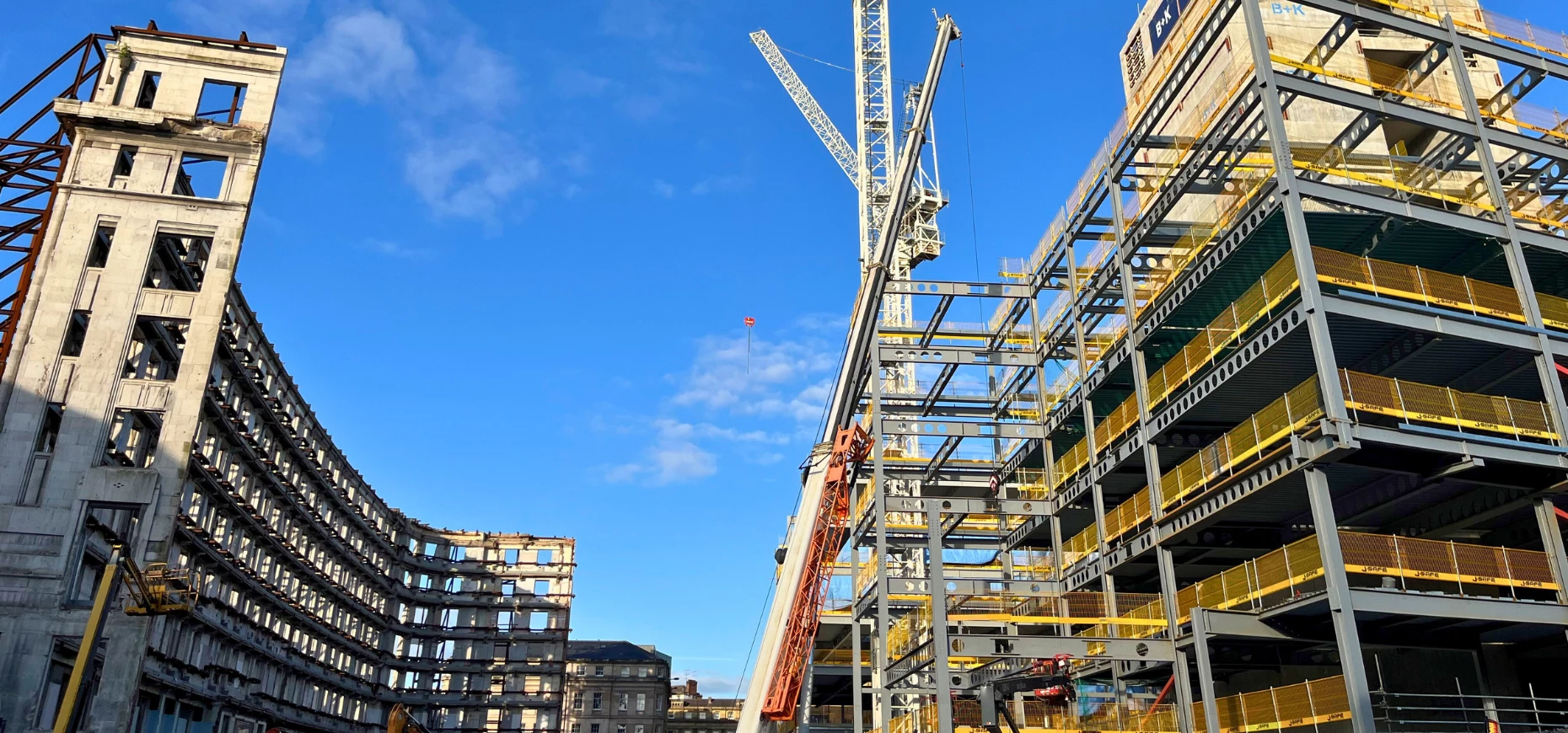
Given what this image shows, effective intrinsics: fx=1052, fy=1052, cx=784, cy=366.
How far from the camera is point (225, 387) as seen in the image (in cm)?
5153

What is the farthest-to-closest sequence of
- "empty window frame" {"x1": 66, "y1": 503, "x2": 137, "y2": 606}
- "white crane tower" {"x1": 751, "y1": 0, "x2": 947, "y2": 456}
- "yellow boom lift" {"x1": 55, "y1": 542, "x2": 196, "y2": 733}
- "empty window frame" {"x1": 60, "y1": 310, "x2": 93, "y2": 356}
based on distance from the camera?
"white crane tower" {"x1": 751, "y1": 0, "x2": 947, "y2": 456} < "empty window frame" {"x1": 60, "y1": 310, "x2": 93, "y2": 356} < "empty window frame" {"x1": 66, "y1": 503, "x2": 137, "y2": 606} < "yellow boom lift" {"x1": 55, "y1": 542, "x2": 196, "y2": 733}

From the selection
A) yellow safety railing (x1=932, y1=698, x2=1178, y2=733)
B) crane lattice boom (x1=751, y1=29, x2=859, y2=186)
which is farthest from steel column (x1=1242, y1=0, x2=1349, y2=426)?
crane lattice boom (x1=751, y1=29, x2=859, y2=186)

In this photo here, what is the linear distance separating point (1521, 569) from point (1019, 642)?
1117 centimetres

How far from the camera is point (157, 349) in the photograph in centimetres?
4134

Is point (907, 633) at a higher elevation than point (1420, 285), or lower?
lower

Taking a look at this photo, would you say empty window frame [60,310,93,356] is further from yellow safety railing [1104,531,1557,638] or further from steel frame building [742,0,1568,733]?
yellow safety railing [1104,531,1557,638]

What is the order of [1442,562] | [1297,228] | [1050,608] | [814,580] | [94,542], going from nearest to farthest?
1. [1442,562]
2. [1297,228]
3. [814,580]
4. [94,542]
5. [1050,608]

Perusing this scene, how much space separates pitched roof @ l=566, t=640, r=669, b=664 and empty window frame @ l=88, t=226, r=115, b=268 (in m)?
72.2

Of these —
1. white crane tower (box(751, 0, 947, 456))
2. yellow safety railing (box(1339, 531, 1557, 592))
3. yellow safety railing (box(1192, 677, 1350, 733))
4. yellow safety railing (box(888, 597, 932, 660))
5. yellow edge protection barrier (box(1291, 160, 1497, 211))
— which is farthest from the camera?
white crane tower (box(751, 0, 947, 456))

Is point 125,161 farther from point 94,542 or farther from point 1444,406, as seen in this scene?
point 1444,406

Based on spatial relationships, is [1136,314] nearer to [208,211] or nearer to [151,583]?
[151,583]

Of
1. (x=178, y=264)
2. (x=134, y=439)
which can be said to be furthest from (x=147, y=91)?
(x=134, y=439)

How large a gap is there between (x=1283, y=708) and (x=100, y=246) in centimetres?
3741

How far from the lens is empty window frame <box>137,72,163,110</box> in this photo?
35.8 m
